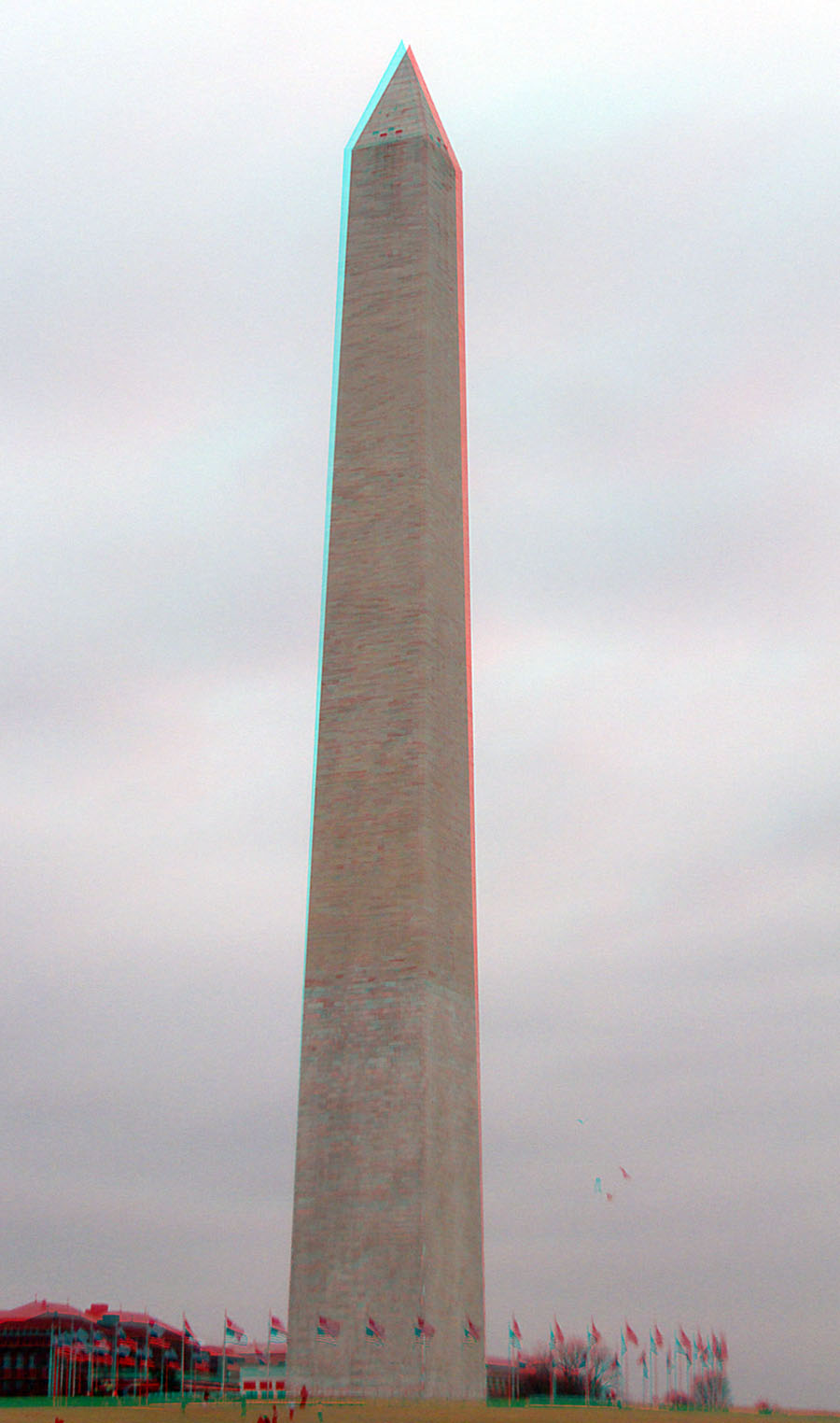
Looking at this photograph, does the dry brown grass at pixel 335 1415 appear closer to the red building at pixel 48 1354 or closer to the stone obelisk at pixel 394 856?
the stone obelisk at pixel 394 856

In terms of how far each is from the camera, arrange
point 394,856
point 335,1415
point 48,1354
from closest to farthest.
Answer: point 335,1415 < point 394,856 < point 48,1354

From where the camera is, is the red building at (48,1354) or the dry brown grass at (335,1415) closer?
the dry brown grass at (335,1415)

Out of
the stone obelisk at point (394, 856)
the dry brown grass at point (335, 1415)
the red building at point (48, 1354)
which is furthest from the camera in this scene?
the red building at point (48, 1354)

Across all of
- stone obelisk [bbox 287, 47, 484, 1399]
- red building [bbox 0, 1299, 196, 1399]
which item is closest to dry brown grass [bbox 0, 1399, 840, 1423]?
stone obelisk [bbox 287, 47, 484, 1399]

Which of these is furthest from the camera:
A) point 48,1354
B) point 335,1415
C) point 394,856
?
point 48,1354

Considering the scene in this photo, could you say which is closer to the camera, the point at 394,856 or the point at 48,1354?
the point at 394,856

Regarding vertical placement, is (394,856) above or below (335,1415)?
above

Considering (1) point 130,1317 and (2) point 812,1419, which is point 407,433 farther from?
(1) point 130,1317

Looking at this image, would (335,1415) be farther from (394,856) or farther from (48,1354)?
(48,1354)

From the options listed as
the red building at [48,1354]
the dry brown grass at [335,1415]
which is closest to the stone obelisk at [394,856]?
Result: the dry brown grass at [335,1415]

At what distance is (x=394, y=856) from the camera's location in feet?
105

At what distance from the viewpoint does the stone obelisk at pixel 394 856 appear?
30016mm

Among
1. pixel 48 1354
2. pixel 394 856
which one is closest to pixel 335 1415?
pixel 394 856

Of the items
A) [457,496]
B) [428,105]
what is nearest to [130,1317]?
[457,496]
